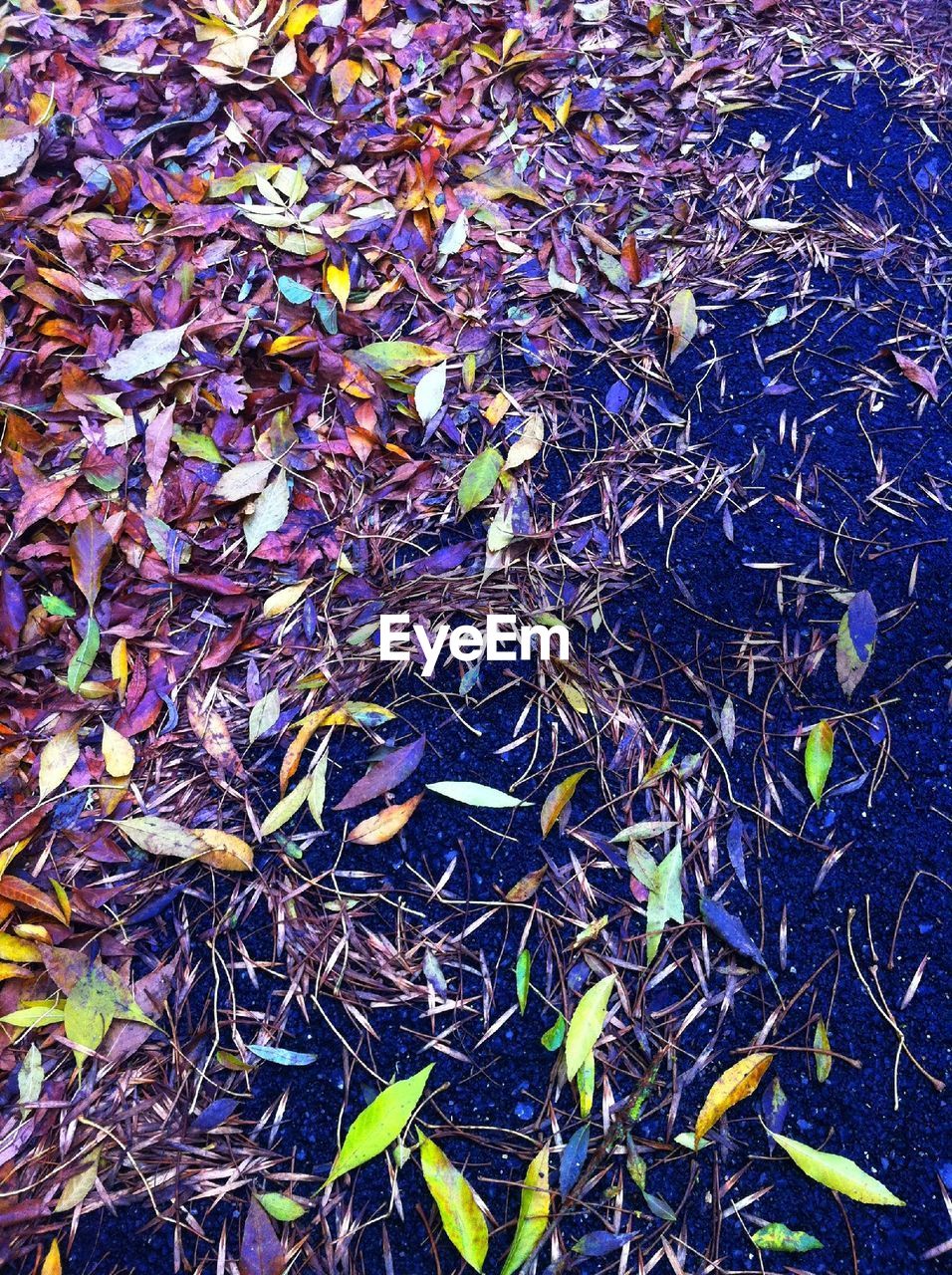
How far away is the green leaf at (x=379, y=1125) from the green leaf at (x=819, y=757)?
781 millimetres

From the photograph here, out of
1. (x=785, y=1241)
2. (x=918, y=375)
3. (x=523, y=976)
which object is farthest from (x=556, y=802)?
(x=918, y=375)

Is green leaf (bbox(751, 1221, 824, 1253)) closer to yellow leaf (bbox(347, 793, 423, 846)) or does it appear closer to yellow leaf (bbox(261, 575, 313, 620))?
yellow leaf (bbox(347, 793, 423, 846))

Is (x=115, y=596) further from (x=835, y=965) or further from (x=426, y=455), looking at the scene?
(x=835, y=965)

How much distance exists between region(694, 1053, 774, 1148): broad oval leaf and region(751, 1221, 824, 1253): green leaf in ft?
0.45

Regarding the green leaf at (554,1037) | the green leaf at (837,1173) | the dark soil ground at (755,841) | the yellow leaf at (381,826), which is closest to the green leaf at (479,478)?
the dark soil ground at (755,841)

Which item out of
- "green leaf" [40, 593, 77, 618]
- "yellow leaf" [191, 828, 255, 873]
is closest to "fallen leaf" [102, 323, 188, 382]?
"green leaf" [40, 593, 77, 618]

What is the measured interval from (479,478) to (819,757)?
806 mm

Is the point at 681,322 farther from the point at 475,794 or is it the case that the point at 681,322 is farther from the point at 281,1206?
the point at 281,1206

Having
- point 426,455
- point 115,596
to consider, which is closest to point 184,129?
point 426,455

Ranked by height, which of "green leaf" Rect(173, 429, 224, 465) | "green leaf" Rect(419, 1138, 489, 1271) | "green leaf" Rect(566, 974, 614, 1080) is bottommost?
"green leaf" Rect(419, 1138, 489, 1271)

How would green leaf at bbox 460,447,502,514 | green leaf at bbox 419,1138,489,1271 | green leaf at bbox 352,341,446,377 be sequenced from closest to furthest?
green leaf at bbox 419,1138,489,1271
green leaf at bbox 460,447,502,514
green leaf at bbox 352,341,446,377

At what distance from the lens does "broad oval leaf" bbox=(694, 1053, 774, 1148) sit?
4.17ft

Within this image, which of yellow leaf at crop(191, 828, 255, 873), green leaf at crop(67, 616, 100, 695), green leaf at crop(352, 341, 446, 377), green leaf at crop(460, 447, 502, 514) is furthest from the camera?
green leaf at crop(352, 341, 446, 377)

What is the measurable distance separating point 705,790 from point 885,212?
156 cm
